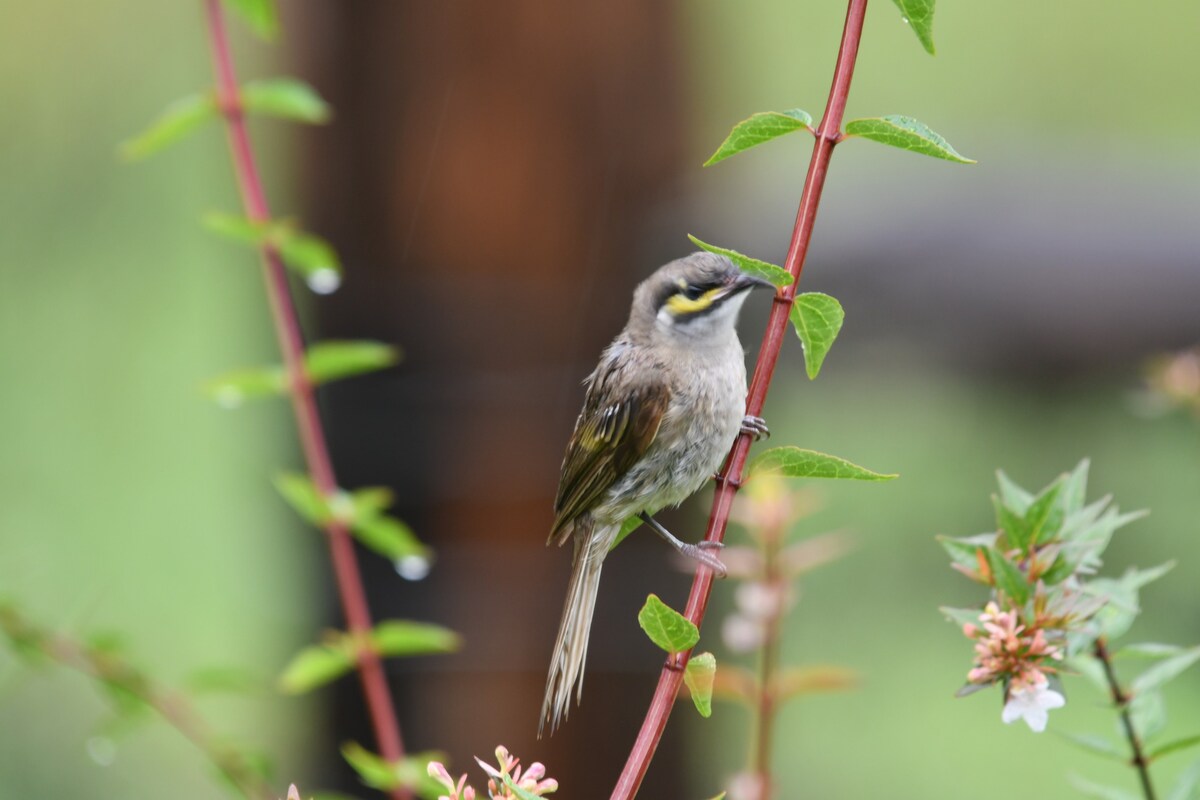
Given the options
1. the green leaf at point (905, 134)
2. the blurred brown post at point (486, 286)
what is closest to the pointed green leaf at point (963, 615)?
the green leaf at point (905, 134)

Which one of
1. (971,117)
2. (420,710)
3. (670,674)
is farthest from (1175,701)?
(971,117)

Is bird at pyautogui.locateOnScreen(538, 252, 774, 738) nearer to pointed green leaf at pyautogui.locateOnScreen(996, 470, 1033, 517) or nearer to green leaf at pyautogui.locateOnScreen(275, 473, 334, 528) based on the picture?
green leaf at pyautogui.locateOnScreen(275, 473, 334, 528)

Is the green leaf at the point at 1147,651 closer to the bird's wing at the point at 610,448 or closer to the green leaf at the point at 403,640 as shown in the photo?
the green leaf at the point at 403,640

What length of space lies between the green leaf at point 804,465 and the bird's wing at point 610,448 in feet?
3.41

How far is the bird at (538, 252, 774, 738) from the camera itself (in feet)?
6.86

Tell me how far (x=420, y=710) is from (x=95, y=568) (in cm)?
339

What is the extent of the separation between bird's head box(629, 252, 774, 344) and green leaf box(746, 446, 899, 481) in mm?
923

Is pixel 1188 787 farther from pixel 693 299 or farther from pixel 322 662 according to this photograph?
pixel 693 299

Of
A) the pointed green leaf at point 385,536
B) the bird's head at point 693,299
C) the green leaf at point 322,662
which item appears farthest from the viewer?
the bird's head at point 693,299

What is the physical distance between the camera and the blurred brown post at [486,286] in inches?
144

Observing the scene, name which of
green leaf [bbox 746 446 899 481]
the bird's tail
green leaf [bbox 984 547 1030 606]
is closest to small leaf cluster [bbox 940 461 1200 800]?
green leaf [bbox 984 547 1030 606]

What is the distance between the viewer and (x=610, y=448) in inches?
84.3

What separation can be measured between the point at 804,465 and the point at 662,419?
1079mm

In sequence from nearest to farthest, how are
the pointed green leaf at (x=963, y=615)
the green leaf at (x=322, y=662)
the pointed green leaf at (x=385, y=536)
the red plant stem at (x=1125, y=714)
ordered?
the pointed green leaf at (x=963, y=615) < the red plant stem at (x=1125, y=714) < the green leaf at (x=322, y=662) < the pointed green leaf at (x=385, y=536)
